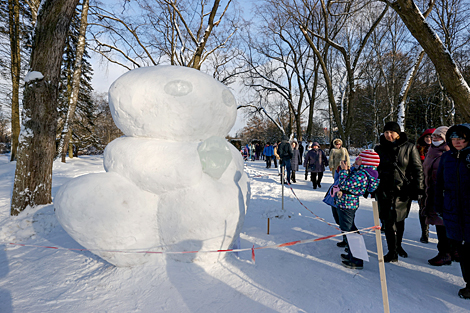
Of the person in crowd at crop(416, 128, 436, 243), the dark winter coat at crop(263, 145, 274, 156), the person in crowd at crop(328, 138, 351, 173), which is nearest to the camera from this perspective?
the person in crowd at crop(416, 128, 436, 243)

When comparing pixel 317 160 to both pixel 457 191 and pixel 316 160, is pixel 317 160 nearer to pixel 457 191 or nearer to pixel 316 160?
pixel 316 160

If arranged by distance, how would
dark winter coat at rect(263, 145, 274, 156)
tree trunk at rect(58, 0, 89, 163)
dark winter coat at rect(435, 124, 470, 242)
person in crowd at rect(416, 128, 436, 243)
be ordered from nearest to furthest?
dark winter coat at rect(435, 124, 470, 242) < person in crowd at rect(416, 128, 436, 243) < tree trunk at rect(58, 0, 89, 163) < dark winter coat at rect(263, 145, 274, 156)

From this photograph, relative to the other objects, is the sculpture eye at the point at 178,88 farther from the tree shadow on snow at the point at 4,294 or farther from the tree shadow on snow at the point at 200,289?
the tree shadow on snow at the point at 4,294

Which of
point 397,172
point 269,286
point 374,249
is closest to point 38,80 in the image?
point 269,286

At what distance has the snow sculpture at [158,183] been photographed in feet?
8.09

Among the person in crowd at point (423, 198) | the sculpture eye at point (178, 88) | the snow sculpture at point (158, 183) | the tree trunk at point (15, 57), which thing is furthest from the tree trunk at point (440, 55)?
the tree trunk at point (15, 57)

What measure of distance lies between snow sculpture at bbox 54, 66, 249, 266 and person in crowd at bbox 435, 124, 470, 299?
231 centimetres

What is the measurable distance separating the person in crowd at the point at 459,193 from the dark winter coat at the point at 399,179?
46 cm

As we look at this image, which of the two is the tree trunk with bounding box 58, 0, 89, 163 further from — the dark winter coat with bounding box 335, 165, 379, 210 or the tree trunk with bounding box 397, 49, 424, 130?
the tree trunk with bounding box 397, 49, 424, 130

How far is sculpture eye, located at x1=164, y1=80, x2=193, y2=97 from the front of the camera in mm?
2518

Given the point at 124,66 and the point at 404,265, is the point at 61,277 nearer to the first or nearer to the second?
the point at 404,265

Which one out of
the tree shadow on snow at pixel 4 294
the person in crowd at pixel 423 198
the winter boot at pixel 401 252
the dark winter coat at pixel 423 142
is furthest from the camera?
the dark winter coat at pixel 423 142

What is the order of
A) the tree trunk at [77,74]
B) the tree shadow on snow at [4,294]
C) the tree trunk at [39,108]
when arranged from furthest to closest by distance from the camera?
the tree trunk at [77,74]
the tree trunk at [39,108]
the tree shadow on snow at [4,294]

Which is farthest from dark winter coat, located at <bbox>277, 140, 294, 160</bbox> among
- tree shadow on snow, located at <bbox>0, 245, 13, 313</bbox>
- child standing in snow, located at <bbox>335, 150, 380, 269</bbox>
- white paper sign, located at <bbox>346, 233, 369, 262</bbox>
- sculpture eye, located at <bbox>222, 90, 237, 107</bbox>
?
tree shadow on snow, located at <bbox>0, 245, 13, 313</bbox>
